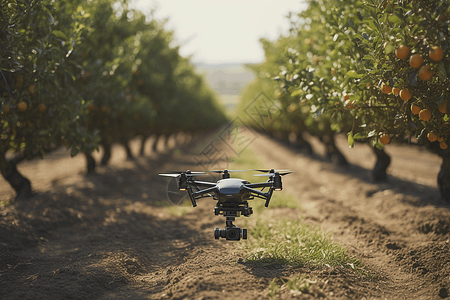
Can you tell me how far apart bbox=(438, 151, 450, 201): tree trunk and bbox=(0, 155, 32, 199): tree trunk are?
11.5m

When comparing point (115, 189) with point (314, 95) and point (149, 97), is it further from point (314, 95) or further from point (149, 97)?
point (314, 95)

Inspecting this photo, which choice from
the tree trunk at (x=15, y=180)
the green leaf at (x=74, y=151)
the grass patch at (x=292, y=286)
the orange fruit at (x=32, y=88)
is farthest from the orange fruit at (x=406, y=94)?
the tree trunk at (x=15, y=180)

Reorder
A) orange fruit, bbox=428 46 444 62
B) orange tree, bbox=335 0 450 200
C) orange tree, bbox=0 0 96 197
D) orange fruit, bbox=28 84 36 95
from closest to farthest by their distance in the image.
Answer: orange fruit, bbox=428 46 444 62 < orange tree, bbox=335 0 450 200 < orange tree, bbox=0 0 96 197 < orange fruit, bbox=28 84 36 95

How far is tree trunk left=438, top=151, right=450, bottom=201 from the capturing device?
6794 mm

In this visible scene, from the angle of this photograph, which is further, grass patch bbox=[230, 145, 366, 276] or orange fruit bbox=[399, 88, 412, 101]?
grass patch bbox=[230, 145, 366, 276]

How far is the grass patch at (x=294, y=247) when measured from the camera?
425cm

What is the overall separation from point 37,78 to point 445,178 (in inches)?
377

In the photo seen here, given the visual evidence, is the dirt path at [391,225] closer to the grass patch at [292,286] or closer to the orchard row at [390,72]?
the grass patch at [292,286]

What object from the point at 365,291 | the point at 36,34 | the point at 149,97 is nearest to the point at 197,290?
the point at 365,291

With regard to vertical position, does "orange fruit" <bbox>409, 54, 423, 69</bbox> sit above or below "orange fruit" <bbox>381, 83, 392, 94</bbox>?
above

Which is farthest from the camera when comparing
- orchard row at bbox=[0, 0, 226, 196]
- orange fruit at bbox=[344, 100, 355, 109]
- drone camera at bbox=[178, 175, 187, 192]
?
orchard row at bbox=[0, 0, 226, 196]

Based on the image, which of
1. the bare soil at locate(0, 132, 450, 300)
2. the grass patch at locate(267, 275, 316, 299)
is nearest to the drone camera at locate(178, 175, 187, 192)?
the bare soil at locate(0, 132, 450, 300)

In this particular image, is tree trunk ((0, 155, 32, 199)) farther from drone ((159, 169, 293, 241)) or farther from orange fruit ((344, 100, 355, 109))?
orange fruit ((344, 100, 355, 109))

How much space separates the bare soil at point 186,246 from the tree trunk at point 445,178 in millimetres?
274
